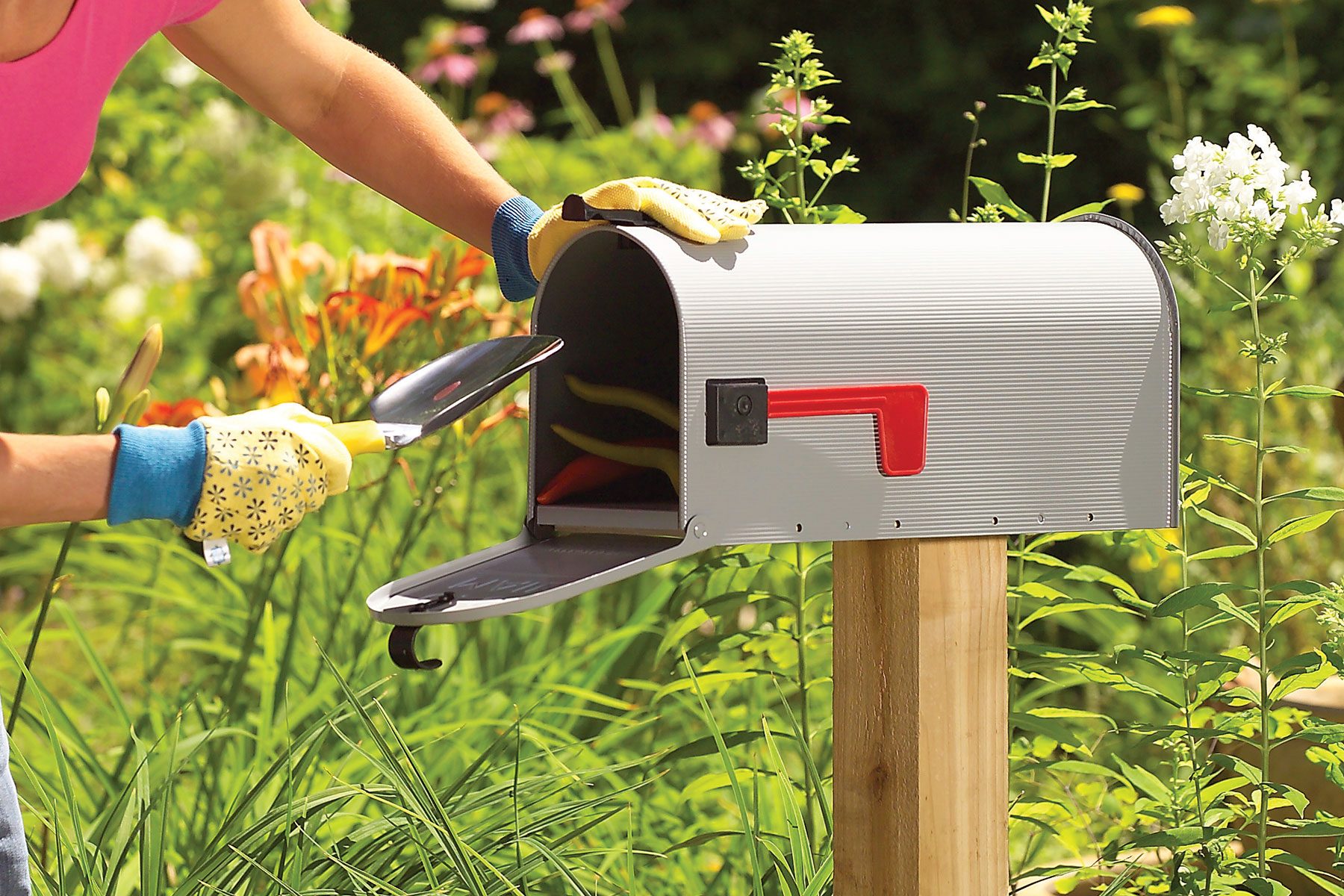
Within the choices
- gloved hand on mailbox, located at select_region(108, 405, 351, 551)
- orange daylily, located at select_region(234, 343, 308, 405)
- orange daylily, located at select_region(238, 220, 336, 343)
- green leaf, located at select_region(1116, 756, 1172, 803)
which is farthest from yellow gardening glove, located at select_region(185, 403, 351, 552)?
orange daylily, located at select_region(238, 220, 336, 343)

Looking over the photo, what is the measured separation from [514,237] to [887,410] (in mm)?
514

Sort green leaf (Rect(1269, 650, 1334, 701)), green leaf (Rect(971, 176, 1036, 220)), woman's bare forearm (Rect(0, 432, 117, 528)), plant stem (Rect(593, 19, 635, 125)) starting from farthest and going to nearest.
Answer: plant stem (Rect(593, 19, 635, 125)), green leaf (Rect(971, 176, 1036, 220)), green leaf (Rect(1269, 650, 1334, 701)), woman's bare forearm (Rect(0, 432, 117, 528))

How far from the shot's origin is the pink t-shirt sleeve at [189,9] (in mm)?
1587

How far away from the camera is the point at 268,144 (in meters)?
4.81

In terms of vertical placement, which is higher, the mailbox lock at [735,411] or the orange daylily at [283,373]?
the orange daylily at [283,373]

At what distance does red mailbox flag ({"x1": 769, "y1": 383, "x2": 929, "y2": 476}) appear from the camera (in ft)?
4.29

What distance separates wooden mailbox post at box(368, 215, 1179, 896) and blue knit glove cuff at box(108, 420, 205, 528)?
0.19 metres

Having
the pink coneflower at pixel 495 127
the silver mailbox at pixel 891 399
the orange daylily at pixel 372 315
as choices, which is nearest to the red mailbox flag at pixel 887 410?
the silver mailbox at pixel 891 399

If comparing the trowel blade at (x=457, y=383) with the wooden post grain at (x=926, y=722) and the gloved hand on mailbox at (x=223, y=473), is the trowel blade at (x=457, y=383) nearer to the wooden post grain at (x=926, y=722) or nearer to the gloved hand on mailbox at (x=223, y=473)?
the gloved hand on mailbox at (x=223, y=473)

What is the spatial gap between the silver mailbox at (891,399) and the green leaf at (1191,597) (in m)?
0.13

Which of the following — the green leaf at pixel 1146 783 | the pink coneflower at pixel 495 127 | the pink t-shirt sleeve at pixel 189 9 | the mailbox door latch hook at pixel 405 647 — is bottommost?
the green leaf at pixel 1146 783

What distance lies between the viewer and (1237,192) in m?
1.60

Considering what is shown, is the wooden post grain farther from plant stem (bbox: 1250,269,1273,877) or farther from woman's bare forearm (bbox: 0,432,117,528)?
woman's bare forearm (bbox: 0,432,117,528)

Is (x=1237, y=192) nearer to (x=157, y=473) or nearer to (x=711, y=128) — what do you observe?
(x=157, y=473)
